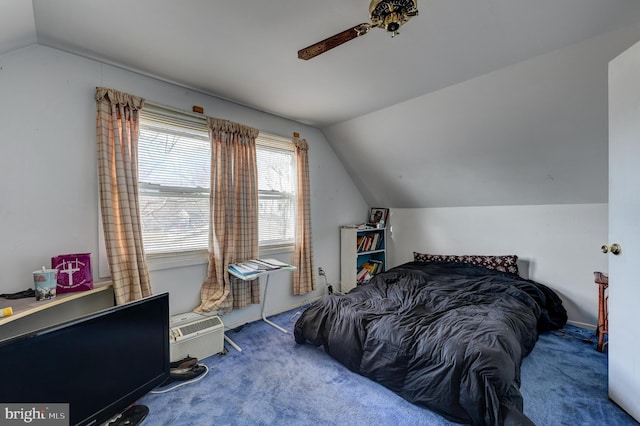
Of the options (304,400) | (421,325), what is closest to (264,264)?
(304,400)

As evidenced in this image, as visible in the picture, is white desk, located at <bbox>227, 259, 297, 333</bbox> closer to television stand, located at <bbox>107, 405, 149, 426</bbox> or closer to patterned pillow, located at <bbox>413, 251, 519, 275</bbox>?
television stand, located at <bbox>107, 405, 149, 426</bbox>

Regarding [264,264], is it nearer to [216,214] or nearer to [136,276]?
[216,214]

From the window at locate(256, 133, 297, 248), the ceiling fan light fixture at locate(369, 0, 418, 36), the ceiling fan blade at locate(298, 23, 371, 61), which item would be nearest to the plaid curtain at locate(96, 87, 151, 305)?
the window at locate(256, 133, 297, 248)

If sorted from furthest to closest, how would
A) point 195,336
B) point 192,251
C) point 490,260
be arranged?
1. point 490,260
2. point 192,251
3. point 195,336

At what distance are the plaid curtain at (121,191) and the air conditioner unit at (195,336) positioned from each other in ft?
1.33

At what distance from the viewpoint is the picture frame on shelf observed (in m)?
4.22

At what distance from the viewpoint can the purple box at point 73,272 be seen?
174 centimetres

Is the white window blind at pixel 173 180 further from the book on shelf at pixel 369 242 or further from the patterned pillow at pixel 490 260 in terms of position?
the patterned pillow at pixel 490 260

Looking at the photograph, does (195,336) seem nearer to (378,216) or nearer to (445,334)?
(445,334)

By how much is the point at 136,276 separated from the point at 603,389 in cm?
335

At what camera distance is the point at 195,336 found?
7.15 feet

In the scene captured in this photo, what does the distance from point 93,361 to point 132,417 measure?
26.4 inches

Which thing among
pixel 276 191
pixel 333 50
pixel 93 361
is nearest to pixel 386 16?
pixel 333 50

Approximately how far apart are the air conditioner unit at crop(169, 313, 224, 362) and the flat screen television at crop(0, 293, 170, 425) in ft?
2.35
